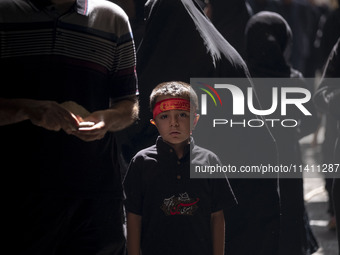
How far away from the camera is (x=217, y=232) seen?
367 cm

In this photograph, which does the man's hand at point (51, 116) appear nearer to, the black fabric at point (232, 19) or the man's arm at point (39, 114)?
the man's arm at point (39, 114)

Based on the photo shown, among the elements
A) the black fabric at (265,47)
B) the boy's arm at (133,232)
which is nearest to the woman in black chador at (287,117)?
the black fabric at (265,47)

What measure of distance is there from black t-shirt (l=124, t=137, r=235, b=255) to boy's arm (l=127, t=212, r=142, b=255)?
0.02 meters

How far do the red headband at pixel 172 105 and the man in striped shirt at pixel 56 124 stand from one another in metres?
0.70

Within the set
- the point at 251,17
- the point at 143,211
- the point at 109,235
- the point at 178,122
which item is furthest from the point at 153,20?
the point at 251,17

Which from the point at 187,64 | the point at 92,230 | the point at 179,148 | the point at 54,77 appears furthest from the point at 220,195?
the point at 54,77

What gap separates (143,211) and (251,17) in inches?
92.0

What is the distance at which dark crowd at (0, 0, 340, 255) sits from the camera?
2.79 m

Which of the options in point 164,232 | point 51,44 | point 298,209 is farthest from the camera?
point 298,209

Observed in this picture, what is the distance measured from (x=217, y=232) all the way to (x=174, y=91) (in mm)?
669

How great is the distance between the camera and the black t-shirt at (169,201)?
353 cm

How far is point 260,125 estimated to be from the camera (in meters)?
4.15

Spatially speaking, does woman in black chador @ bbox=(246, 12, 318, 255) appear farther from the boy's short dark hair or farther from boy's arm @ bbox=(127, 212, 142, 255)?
boy's arm @ bbox=(127, 212, 142, 255)

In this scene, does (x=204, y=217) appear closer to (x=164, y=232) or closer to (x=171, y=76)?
(x=164, y=232)
